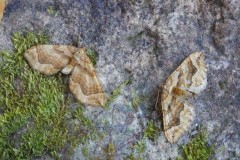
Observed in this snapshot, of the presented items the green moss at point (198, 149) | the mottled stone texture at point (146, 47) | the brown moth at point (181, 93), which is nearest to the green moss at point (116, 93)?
the mottled stone texture at point (146, 47)

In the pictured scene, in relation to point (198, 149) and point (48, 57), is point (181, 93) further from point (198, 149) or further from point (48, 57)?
point (48, 57)

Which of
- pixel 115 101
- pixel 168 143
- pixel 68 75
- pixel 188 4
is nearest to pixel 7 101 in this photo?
pixel 68 75

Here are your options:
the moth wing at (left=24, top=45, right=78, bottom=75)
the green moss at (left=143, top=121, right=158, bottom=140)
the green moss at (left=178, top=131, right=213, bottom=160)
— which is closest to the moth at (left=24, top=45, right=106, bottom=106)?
the moth wing at (left=24, top=45, right=78, bottom=75)

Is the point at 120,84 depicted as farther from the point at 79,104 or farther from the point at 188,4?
the point at 188,4

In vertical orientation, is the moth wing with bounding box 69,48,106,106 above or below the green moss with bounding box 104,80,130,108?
above

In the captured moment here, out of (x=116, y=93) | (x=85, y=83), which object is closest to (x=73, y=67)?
(x=85, y=83)

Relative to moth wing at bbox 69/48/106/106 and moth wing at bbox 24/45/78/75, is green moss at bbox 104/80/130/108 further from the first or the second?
moth wing at bbox 24/45/78/75
